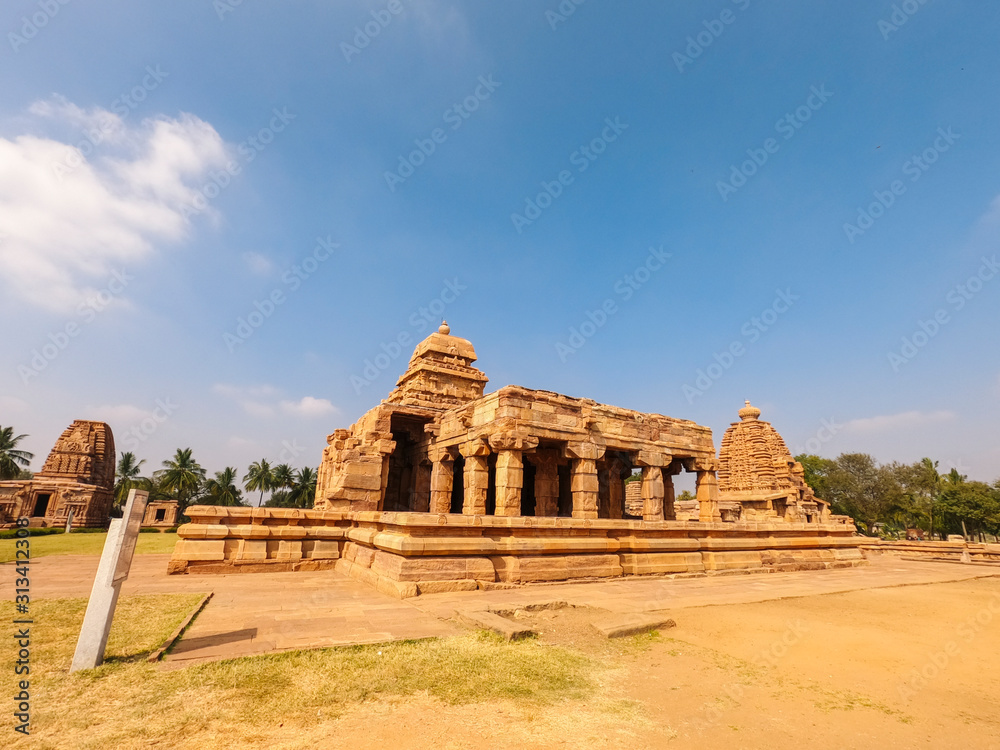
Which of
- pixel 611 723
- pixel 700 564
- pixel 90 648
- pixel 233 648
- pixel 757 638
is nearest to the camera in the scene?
pixel 611 723

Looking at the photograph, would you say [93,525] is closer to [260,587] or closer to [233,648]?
[260,587]

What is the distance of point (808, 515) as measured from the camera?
1168 inches

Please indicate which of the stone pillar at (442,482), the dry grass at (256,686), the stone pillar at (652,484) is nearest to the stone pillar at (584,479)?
the stone pillar at (652,484)

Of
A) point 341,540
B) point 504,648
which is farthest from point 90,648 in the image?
point 341,540

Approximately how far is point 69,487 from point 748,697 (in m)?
41.0

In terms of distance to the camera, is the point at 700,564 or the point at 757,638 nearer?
the point at 757,638

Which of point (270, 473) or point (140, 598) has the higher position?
point (270, 473)

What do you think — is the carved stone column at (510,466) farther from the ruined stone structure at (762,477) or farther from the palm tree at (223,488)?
the palm tree at (223,488)

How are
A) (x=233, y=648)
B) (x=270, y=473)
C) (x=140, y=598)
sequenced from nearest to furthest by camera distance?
(x=233, y=648)
(x=140, y=598)
(x=270, y=473)

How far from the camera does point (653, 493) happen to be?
50.6ft

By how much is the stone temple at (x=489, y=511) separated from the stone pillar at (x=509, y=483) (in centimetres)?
4

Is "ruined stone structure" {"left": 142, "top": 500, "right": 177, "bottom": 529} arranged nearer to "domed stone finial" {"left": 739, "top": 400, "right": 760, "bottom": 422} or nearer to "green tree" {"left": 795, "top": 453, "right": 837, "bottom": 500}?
"domed stone finial" {"left": 739, "top": 400, "right": 760, "bottom": 422}

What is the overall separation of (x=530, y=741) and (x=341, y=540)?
845cm

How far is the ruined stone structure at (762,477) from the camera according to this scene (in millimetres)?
29219
